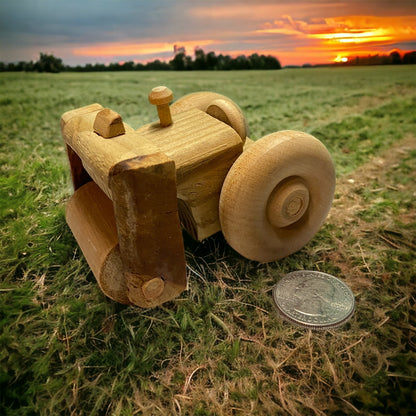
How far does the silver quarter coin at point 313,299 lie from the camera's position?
1.56 m

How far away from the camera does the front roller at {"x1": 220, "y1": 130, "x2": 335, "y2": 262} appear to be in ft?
5.00

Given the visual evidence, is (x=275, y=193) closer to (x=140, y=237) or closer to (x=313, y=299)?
(x=313, y=299)

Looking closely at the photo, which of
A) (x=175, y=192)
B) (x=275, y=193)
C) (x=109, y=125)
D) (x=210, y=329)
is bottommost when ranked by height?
(x=210, y=329)

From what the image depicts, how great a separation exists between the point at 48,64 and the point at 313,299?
639cm

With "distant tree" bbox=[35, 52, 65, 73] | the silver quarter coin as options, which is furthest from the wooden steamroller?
"distant tree" bbox=[35, 52, 65, 73]

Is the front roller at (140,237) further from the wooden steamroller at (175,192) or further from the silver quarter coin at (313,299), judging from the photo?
the silver quarter coin at (313,299)

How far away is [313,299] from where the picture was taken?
1649 millimetres

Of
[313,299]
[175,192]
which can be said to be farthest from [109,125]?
[313,299]

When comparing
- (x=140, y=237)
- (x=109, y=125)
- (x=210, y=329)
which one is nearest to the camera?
(x=140, y=237)

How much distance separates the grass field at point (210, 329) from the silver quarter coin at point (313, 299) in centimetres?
5

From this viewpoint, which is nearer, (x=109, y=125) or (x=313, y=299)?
(x=109, y=125)

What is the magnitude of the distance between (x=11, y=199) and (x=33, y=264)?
0.75m

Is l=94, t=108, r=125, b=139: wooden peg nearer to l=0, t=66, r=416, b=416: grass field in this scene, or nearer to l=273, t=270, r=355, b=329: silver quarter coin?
l=0, t=66, r=416, b=416: grass field

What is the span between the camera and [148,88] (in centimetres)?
619
